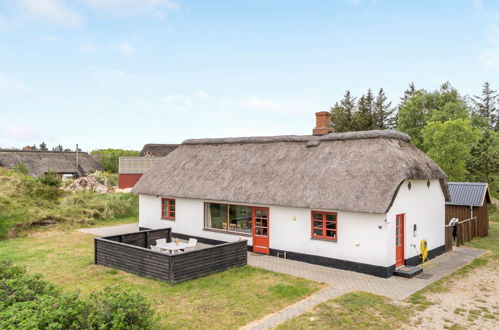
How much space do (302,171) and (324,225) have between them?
2502mm

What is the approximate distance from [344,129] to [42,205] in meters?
35.2

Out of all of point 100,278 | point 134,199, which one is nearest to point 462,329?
point 100,278

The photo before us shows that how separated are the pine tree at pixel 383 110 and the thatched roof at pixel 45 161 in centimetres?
4085

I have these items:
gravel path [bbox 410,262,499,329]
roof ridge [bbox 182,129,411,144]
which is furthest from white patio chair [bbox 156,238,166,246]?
gravel path [bbox 410,262,499,329]

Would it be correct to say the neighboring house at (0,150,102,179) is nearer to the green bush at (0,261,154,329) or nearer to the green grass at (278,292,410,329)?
the green bush at (0,261,154,329)

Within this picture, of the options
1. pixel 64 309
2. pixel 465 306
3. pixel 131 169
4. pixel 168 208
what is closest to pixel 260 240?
pixel 168 208

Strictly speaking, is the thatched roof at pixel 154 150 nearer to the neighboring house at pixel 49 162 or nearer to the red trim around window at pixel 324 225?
the neighboring house at pixel 49 162

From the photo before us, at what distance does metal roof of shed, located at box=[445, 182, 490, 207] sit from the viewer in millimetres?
19797

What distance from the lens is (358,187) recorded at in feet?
42.9

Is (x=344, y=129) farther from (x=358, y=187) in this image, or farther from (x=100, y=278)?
(x=100, y=278)

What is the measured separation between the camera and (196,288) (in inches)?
438

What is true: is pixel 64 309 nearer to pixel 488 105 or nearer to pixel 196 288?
pixel 196 288

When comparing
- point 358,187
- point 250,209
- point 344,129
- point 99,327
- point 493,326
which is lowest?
point 493,326

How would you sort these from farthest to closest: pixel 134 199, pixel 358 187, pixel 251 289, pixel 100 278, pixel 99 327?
pixel 134 199 → pixel 358 187 → pixel 100 278 → pixel 251 289 → pixel 99 327
